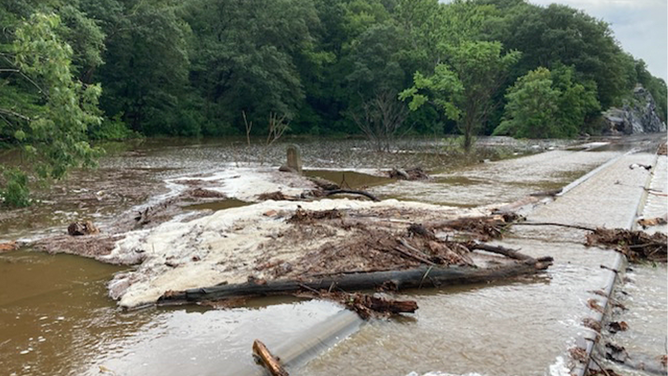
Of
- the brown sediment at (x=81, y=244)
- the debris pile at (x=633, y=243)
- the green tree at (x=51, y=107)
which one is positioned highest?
the green tree at (x=51, y=107)

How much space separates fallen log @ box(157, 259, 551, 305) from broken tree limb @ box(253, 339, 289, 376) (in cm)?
133

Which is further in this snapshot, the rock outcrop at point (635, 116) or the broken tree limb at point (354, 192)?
the rock outcrop at point (635, 116)

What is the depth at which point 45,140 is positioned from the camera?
32.5 feet

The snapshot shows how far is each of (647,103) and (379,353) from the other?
8799 centimetres

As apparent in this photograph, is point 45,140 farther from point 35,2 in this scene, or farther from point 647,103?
point 647,103

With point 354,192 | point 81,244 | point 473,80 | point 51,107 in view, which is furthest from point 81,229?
point 473,80

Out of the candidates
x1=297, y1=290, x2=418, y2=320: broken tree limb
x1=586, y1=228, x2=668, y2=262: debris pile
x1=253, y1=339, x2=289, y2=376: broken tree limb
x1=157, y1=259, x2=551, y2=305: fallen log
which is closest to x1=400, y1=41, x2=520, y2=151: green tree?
x1=586, y1=228, x2=668, y2=262: debris pile

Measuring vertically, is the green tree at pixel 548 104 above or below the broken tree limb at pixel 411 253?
above

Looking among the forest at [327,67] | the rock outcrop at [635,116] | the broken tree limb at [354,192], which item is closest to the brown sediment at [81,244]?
the broken tree limb at [354,192]

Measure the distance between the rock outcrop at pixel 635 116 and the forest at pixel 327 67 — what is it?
3.33m

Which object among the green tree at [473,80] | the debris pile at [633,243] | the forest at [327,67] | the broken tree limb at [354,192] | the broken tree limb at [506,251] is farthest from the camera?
the forest at [327,67]

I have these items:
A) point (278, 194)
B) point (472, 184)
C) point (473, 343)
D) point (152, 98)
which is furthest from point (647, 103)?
point (473, 343)

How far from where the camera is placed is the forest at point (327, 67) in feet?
93.8

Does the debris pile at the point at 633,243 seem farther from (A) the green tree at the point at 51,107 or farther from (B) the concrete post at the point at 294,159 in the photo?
(B) the concrete post at the point at 294,159
